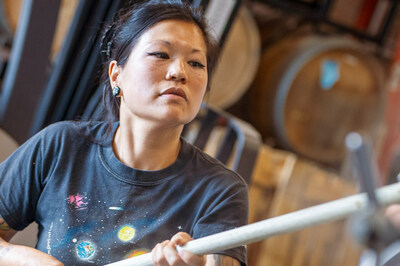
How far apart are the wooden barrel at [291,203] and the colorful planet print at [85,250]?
4.52 ft

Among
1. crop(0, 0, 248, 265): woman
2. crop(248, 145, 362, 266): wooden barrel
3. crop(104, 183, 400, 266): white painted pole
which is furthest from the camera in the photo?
crop(248, 145, 362, 266): wooden barrel

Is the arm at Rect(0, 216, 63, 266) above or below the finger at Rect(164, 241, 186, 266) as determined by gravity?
below

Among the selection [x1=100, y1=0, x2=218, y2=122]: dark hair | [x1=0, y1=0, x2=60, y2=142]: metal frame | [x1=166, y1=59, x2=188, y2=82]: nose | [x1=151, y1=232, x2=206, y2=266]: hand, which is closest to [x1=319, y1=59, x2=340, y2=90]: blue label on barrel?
[x1=0, y1=0, x2=60, y2=142]: metal frame

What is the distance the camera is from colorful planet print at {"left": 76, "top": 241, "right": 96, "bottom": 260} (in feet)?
1.91

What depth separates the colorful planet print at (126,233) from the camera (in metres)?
0.58

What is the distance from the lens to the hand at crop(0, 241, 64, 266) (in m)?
0.58

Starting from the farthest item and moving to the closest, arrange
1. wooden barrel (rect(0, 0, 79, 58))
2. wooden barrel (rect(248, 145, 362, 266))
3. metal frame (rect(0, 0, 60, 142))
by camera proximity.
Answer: wooden barrel (rect(248, 145, 362, 266)) → wooden barrel (rect(0, 0, 79, 58)) → metal frame (rect(0, 0, 60, 142))

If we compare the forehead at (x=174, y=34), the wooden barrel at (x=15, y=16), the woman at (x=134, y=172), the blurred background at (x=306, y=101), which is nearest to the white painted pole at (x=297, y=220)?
the woman at (x=134, y=172)

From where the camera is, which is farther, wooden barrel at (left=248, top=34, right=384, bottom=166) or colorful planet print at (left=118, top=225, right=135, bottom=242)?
wooden barrel at (left=248, top=34, right=384, bottom=166)

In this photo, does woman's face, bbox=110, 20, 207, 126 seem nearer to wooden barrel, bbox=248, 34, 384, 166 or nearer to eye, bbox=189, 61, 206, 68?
eye, bbox=189, 61, 206, 68

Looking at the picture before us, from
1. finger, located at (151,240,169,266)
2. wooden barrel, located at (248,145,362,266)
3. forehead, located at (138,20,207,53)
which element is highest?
forehead, located at (138,20,207,53)

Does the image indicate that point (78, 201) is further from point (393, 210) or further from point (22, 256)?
point (393, 210)

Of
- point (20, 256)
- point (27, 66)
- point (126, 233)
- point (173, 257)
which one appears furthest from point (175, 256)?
point (27, 66)

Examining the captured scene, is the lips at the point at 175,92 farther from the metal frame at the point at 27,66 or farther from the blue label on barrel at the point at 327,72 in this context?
the blue label on barrel at the point at 327,72
